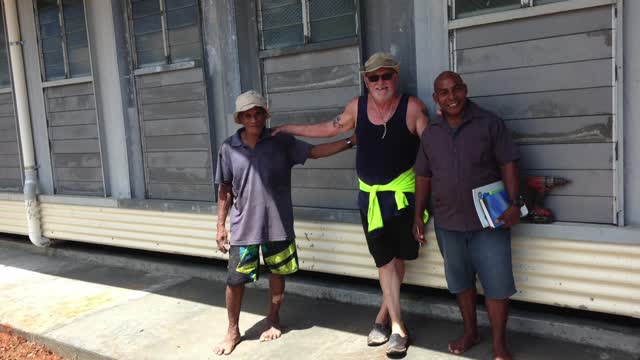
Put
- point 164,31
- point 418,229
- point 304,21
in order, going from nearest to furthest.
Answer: point 418,229
point 304,21
point 164,31

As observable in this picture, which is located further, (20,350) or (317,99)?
(317,99)

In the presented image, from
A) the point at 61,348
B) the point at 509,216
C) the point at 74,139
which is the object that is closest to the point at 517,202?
the point at 509,216

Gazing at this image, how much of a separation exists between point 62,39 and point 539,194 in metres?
5.28

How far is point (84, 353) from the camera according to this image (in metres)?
3.89

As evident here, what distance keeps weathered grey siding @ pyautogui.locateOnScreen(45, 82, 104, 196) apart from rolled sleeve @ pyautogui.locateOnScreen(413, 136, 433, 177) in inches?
157

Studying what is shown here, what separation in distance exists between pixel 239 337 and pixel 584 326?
7.16ft

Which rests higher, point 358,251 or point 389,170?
point 389,170

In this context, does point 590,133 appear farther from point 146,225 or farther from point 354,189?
point 146,225

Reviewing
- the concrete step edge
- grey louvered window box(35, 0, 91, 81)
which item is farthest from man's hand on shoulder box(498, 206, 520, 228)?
grey louvered window box(35, 0, 91, 81)

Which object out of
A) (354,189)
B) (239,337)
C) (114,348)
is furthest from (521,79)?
(114,348)

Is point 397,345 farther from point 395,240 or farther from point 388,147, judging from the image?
point 388,147

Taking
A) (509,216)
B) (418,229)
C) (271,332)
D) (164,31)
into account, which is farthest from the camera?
(164,31)

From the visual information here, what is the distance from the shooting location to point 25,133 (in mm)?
6477

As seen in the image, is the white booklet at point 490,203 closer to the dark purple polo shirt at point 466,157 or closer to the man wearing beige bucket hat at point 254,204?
the dark purple polo shirt at point 466,157
